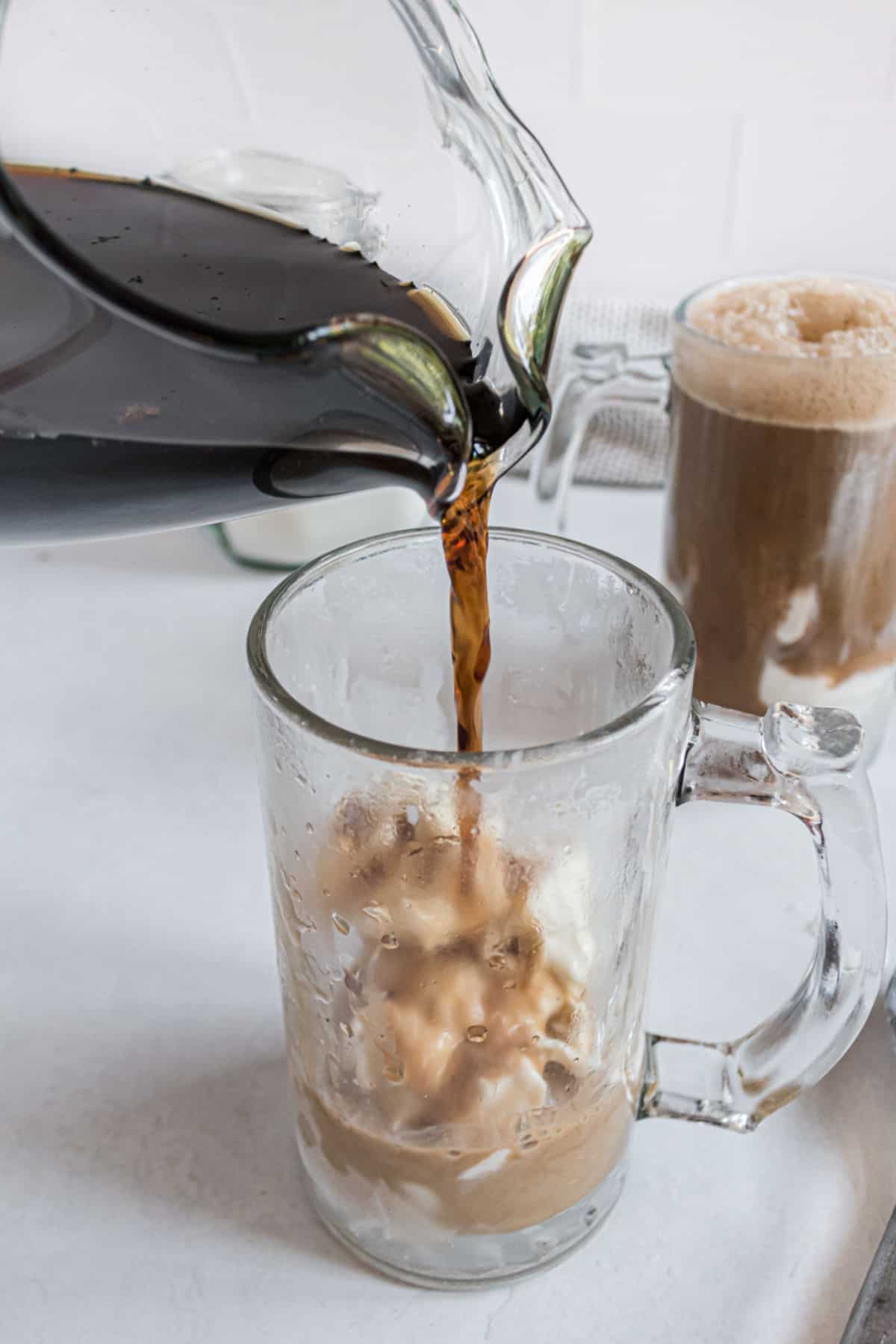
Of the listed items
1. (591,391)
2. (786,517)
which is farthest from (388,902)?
(591,391)

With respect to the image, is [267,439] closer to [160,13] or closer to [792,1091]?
[160,13]

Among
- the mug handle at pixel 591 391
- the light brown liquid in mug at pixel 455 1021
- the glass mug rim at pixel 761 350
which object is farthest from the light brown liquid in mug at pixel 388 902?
the mug handle at pixel 591 391

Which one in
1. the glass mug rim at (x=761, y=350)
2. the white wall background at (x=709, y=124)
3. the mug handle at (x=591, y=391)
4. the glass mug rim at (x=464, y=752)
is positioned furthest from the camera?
the white wall background at (x=709, y=124)

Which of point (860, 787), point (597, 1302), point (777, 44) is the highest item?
point (777, 44)

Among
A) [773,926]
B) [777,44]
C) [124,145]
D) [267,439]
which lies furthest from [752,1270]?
[777,44]

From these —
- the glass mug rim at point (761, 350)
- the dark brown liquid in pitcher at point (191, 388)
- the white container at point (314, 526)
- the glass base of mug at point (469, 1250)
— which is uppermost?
the dark brown liquid in pitcher at point (191, 388)

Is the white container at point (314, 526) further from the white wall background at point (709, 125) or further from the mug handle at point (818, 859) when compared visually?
the white wall background at point (709, 125)

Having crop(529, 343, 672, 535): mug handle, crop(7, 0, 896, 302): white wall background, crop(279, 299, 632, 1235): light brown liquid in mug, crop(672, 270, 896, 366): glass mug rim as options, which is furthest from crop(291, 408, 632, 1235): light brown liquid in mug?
crop(7, 0, 896, 302): white wall background
